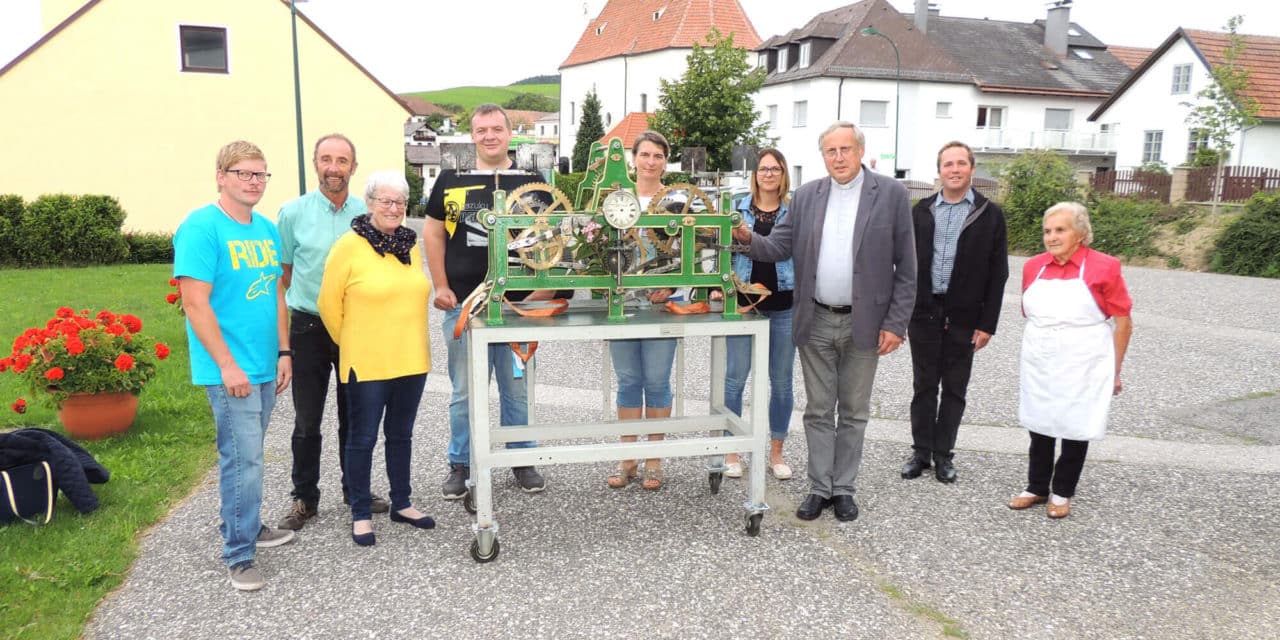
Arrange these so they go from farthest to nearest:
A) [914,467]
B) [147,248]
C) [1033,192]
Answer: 1. [1033,192]
2. [147,248]
3. [914,467]

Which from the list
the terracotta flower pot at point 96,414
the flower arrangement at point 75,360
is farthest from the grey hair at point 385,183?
the terracotta flower pot at point 96,414

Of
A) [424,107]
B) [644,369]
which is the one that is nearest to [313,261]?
[644,369]

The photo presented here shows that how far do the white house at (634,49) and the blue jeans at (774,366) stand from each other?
4015cm

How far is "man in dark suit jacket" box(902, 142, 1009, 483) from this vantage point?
457cm

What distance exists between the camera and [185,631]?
10.3 feet

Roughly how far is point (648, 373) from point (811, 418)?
0.85m

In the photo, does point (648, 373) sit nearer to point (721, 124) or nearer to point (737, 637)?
point (737, 637)

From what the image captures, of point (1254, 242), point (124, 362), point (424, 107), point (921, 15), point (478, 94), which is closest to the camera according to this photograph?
point (124, 362)

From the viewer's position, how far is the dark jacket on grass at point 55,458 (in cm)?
396

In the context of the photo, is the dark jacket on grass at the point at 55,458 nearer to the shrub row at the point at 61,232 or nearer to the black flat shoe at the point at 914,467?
the black flat shoe at the point at 914,467

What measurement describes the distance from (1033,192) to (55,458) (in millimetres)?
20699

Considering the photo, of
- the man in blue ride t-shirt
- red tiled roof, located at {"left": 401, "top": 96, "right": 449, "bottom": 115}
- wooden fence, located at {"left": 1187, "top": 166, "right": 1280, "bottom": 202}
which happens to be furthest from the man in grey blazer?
red tiled roof, located at {"left": 401, "top": 96, "right": 449, "bottom": 115}

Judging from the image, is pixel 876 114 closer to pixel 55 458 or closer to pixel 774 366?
pixel 774 366

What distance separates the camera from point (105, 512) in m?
4.15
